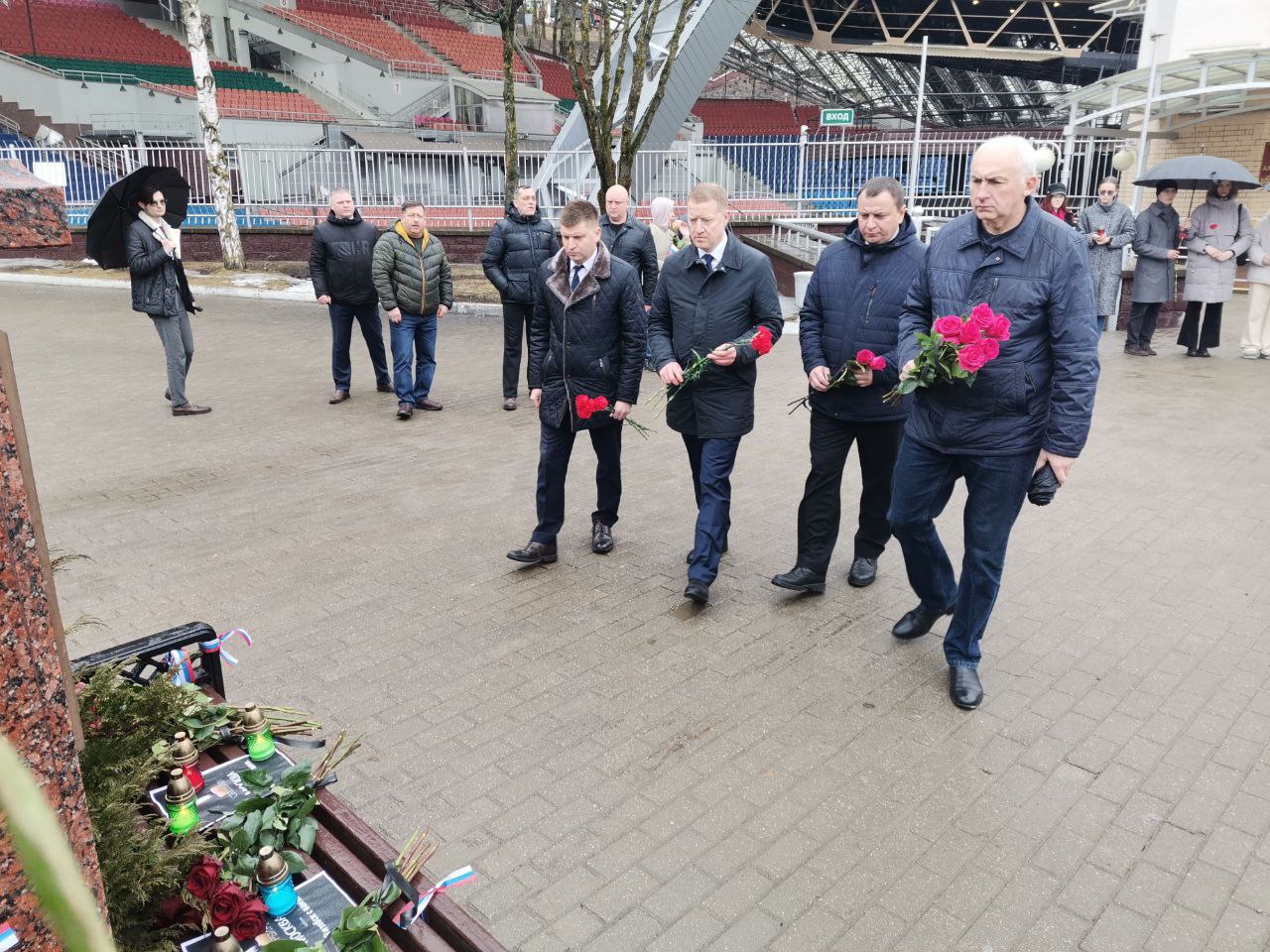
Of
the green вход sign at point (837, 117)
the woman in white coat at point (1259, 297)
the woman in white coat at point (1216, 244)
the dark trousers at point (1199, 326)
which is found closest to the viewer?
the woman in white coat at point (1259, 297)

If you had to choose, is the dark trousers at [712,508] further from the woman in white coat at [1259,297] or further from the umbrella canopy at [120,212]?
the woman in white coat at [1259,297]

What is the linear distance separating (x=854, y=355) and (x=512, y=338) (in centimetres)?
481

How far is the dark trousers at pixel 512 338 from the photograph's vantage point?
9.01 metres

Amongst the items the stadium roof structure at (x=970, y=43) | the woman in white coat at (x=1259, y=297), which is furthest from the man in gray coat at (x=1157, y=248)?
the stadium roof structure at (x=970, y=43)

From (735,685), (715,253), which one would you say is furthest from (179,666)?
(715,253)

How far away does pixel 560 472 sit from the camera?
550cm

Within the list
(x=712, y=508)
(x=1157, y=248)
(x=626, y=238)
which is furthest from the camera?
(x=1157, y=248)

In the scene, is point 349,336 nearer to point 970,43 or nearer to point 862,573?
point 862,573

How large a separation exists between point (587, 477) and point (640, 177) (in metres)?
13.4

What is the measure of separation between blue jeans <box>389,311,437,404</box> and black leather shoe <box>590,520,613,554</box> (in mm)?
3560

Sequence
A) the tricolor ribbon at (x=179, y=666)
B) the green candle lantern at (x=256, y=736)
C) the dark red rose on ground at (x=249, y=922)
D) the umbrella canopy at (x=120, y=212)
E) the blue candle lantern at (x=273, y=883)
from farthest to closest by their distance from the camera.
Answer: the umbrella canopy at (x=120, y=212), the tricolor ribbon at (x=179, y=666), the green candle lantern at (x=256, y=736), the blue candle lantern at (x=273, y=883), the dark red rose on ground at (x=249, y=922)

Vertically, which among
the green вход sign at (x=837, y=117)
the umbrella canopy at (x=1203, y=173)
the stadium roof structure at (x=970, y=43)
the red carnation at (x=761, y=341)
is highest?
the stadium roof structure at (x=970, y=43)

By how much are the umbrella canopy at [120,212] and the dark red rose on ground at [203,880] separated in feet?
23.2

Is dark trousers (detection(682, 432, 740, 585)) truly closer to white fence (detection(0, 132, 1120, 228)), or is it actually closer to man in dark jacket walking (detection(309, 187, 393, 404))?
man in dark jacket walking (detection(309, 187, 393, 404))
